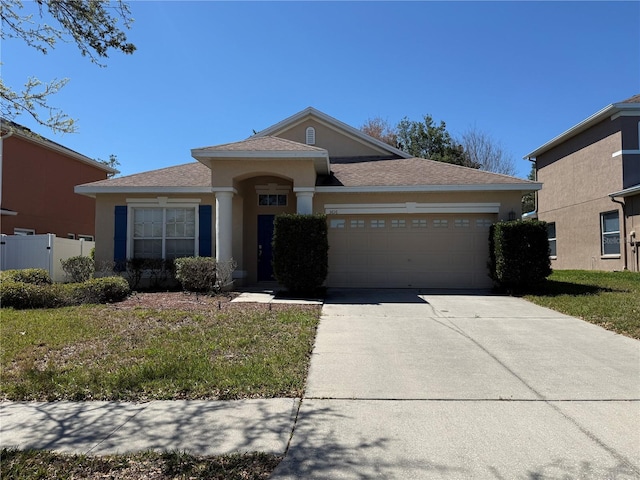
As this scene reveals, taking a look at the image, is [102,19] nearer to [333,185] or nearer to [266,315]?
[266,315]

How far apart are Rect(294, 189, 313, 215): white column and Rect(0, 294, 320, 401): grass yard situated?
3.90 meters

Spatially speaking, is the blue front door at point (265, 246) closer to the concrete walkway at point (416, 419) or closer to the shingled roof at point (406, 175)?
the shingled roof at point (406, 175)

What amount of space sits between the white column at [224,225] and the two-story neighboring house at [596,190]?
13.6 m

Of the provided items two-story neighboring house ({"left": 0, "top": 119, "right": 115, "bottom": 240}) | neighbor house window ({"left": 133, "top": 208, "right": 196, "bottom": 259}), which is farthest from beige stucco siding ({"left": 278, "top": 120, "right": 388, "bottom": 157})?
two-story neighboring house ({"left": 0, "top": 119, "right": 115, "bottom": 240})

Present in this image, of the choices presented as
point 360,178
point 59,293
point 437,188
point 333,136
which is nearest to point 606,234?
point 437,188

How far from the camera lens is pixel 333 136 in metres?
17.6

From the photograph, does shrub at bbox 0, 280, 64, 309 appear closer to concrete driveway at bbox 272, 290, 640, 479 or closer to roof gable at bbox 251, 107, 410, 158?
concrete driveway at bbox 272, 290, 640, 479

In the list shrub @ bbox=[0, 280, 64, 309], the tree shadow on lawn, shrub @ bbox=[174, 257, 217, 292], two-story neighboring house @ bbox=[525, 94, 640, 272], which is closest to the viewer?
shrub @ bbox=[0, 280, 64, 309]

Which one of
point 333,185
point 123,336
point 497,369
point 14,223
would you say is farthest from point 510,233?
point 14,223

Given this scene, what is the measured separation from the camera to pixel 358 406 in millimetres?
4297

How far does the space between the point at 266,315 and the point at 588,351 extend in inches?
211

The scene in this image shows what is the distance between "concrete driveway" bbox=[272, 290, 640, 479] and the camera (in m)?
3.20

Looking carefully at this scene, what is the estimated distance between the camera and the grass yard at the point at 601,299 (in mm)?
7949

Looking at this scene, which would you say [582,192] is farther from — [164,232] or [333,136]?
[164,232]
